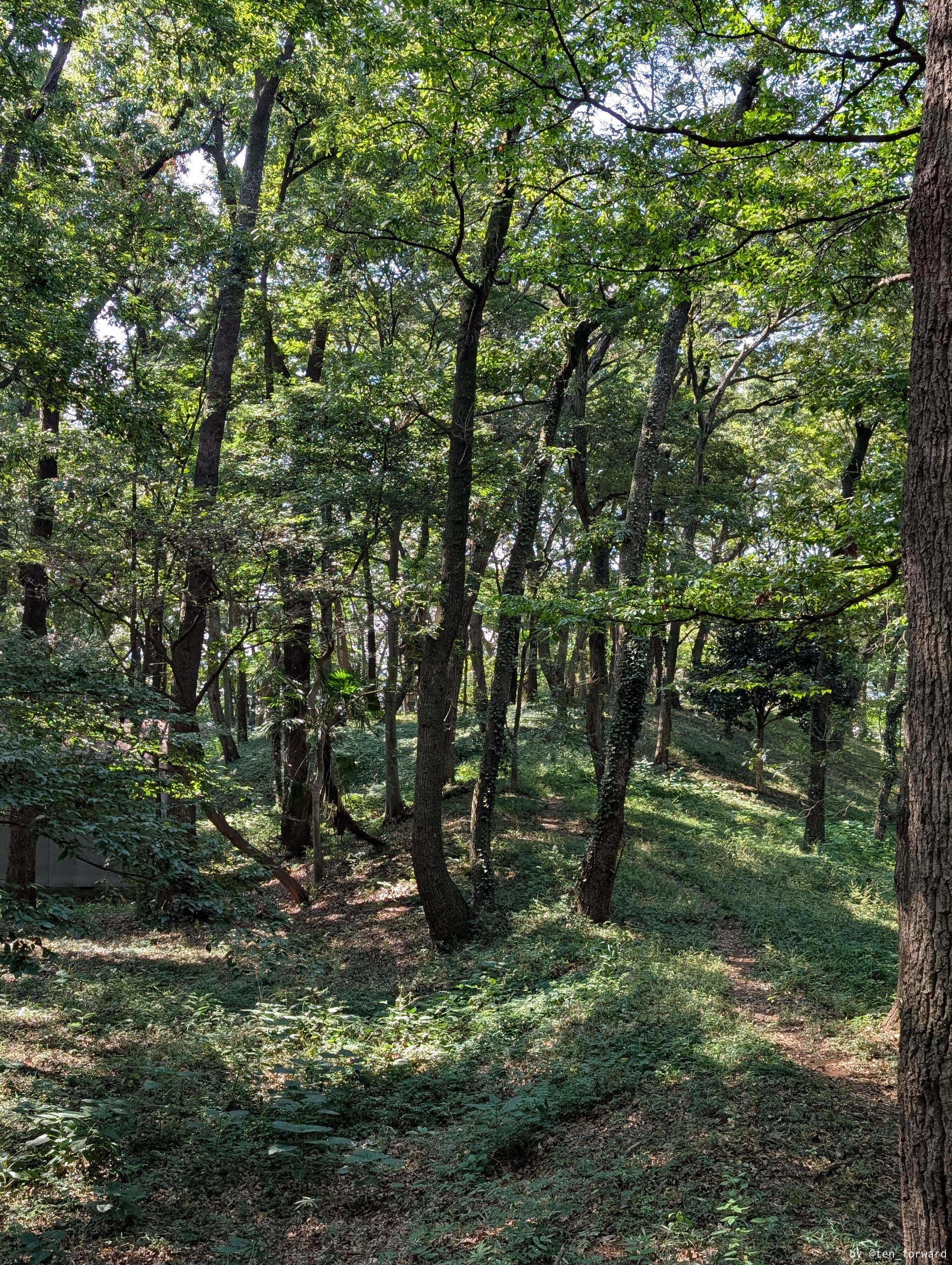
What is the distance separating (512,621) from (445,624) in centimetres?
191

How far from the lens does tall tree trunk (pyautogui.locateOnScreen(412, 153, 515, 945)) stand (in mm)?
9648

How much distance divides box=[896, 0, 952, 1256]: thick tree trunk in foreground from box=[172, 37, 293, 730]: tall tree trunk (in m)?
8.98

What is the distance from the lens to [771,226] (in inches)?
261

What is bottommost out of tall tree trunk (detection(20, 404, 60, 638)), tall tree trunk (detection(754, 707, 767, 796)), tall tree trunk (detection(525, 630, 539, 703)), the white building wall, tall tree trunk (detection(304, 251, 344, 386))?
the white building wall

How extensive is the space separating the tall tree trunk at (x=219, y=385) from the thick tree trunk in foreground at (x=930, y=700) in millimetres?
8980

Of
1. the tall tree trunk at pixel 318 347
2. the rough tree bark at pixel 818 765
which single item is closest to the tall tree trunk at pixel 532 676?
the rough tree bark at pixel 818 765

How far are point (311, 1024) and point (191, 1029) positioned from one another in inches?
45.3

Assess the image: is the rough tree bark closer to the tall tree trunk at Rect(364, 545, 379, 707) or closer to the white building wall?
the tall tree trunk at Rect(364, 545, 379, 707)

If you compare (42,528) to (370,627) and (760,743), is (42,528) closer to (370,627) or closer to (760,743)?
(370,627)

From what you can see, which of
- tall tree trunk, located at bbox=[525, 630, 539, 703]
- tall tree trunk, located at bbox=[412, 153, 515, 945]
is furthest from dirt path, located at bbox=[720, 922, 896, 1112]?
tall tree trunk, located at bbox=[525, 630, 539, 703]

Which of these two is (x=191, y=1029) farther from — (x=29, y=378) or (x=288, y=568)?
(x=29, y=378)

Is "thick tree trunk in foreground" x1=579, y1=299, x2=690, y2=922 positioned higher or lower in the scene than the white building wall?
higher

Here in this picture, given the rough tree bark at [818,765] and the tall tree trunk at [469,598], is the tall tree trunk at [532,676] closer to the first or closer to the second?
the tall tree trunk at [469,598]

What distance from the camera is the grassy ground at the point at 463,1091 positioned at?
4285 millimetres
